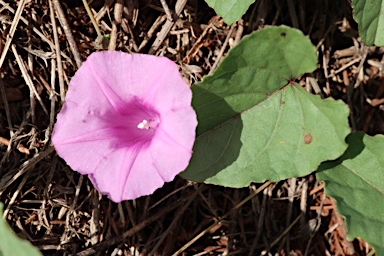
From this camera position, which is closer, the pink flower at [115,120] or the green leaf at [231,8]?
the pink flower at [115,120]

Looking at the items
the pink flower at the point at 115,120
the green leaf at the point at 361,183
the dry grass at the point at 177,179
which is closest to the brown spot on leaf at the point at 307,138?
the green leaf at the point at 361,183

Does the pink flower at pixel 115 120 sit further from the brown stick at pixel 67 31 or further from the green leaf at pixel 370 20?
the green leaf at pixel 370 20

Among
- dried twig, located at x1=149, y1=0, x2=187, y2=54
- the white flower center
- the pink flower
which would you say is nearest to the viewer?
the pink flower

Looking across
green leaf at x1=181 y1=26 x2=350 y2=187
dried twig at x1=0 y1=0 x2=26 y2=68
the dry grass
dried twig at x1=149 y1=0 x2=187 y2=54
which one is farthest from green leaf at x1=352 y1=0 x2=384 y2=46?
dried twig at x1=0 y1=0 x2=26 y2=68

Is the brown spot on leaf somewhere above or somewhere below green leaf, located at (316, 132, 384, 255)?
above

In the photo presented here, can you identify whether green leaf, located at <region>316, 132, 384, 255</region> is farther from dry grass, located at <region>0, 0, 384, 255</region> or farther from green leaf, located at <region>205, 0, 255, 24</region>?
green leaf, located at <region>205, 0, 255, 24</region>

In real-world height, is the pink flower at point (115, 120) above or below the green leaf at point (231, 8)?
below
